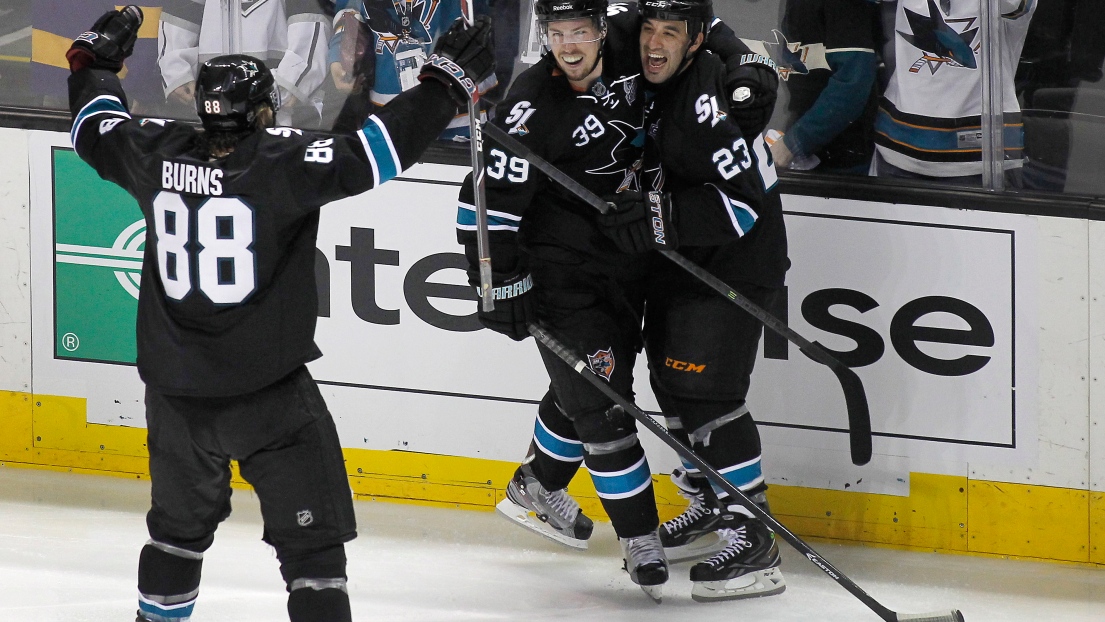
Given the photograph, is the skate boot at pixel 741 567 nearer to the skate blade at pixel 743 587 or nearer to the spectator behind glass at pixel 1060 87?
the skate blade at pixel 743 587

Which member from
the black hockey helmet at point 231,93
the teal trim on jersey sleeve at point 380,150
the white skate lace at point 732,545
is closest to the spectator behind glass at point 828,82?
the white skate lace at point 732,545

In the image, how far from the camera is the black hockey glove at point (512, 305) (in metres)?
3.25

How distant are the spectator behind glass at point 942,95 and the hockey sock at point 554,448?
1127 mm

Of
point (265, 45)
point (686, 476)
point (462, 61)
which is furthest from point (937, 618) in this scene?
point (265, 45)

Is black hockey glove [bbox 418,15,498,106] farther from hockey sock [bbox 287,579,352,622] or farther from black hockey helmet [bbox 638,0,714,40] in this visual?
hockey sock [bbox 287,579,352,622]

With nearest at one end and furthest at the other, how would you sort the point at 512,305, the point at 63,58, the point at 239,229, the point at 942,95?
the point at 239,229
the point at 512,305
the point at 942,95
the point at 63,58

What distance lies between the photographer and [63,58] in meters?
4.21

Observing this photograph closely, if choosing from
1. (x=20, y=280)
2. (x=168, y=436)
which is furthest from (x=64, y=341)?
(x=168, y=436)

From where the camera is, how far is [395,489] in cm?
409

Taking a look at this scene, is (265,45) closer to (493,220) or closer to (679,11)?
(493,220)

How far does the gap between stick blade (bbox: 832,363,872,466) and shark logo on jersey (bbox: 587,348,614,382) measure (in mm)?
652

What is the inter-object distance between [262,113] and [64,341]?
2.00 m

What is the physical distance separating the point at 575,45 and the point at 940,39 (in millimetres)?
1142

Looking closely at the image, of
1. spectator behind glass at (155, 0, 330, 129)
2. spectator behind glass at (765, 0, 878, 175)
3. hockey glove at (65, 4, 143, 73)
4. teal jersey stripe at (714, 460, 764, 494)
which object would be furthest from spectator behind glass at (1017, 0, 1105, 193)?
hockey glove at (65, 4, 143, 73)
